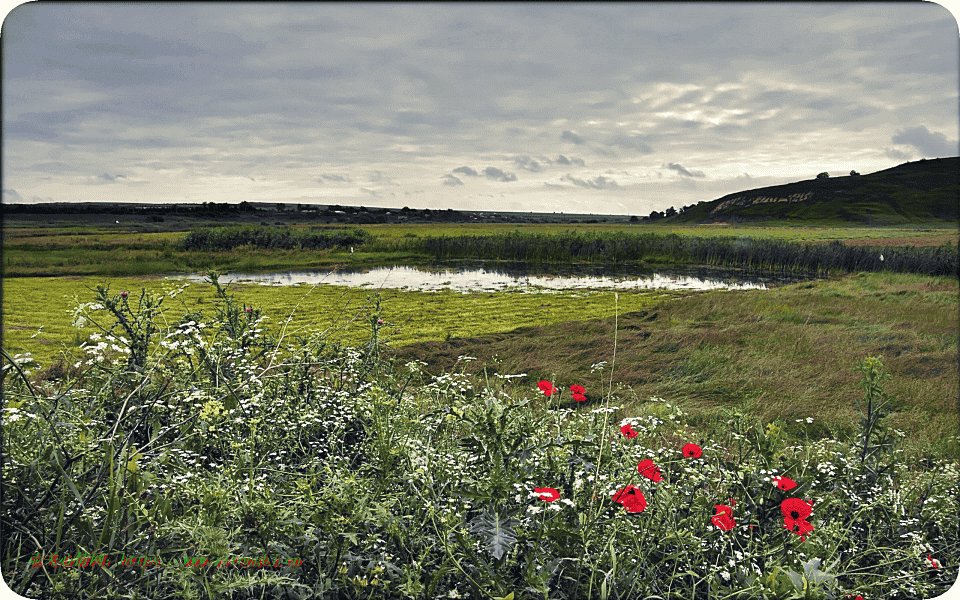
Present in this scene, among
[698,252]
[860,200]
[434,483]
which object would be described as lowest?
[434,483]

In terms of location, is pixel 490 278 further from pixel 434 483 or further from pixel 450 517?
pixel 450 517

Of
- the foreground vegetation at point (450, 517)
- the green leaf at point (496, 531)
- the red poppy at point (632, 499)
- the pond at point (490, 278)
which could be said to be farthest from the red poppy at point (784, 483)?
the pond at point (490, 278)

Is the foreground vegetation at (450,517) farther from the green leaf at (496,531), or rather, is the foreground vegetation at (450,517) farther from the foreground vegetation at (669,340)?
the foreground vegetation at (669,340)

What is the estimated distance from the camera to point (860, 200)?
4209cm

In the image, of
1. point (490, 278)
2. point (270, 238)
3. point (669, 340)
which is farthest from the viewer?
point (490, 278)

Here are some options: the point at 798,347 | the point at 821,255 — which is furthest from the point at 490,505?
the point at 821,255

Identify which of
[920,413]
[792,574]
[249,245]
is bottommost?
[920,413]

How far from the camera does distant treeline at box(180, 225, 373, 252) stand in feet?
20.2

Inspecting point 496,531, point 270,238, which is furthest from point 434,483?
point 270,238

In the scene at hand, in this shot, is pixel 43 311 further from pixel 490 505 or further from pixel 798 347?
pixel 798 347

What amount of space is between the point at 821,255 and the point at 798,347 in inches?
640

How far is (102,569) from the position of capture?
1349 mm

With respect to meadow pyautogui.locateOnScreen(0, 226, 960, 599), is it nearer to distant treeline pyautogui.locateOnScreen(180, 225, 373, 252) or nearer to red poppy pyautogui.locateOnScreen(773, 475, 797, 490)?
red poppy pyautogui.locateOnScreen(773, 475, 797, 490)

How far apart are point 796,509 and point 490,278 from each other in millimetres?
8188
